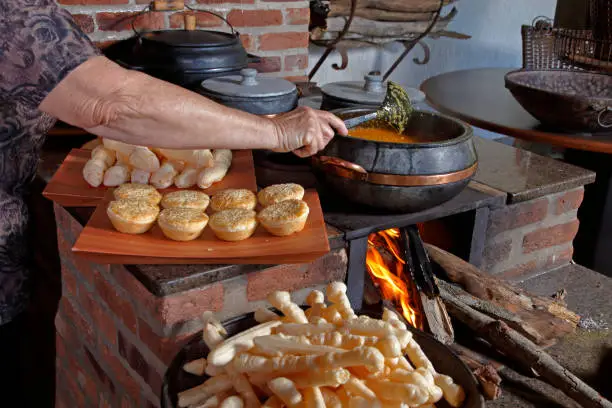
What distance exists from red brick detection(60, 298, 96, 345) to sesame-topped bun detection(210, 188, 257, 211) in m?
0.59

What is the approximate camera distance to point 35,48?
1.27 metres

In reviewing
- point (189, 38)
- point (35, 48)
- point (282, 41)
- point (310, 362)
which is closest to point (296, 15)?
point (282, 41)

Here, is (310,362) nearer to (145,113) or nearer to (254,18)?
(145,113)

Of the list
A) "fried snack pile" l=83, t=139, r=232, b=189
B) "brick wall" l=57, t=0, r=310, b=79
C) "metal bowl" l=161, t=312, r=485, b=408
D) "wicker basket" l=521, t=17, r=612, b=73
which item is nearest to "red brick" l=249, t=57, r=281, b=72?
"brick wall" l=57, t=0, r=310, b=79

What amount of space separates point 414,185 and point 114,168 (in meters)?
0.75

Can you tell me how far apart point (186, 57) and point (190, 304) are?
0.95m

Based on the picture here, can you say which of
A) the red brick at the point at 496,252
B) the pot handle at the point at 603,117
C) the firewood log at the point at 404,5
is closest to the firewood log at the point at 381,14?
the firewood log at the point at 404,5

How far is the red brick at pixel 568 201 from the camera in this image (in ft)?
6.75

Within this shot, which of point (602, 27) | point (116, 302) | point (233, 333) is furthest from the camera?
point (602, 27)

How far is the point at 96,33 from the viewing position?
2336 millimetres

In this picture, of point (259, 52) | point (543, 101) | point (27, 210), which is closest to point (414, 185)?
point (27, 210)

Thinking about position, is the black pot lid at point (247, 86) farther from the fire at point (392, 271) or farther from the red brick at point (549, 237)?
the red brick at point (549, 237)

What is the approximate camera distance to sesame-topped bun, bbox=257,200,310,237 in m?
1.40

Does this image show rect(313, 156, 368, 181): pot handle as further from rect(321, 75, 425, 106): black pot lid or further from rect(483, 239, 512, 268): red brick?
rect(483, 239, 512, 268): red brick
